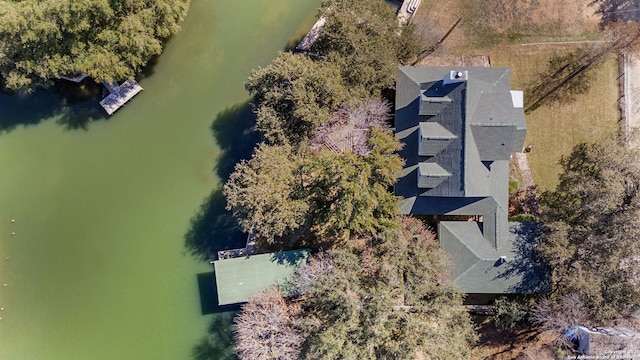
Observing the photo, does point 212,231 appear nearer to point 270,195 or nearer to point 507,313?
point 270,195

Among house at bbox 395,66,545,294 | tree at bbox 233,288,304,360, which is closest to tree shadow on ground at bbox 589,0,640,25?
house at bbox 395,66,545,294

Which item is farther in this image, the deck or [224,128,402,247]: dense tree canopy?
the deck

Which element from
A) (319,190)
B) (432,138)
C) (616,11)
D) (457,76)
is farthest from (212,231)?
(616,11)

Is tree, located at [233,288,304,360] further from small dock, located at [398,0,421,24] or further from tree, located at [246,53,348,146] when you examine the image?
small dock, located at [398,0,421,24]

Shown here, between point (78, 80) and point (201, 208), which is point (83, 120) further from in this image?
point (201, 208)

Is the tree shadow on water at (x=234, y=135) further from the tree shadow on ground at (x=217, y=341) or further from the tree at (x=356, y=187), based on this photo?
the tree shadow on ground at (x=217, y=341)

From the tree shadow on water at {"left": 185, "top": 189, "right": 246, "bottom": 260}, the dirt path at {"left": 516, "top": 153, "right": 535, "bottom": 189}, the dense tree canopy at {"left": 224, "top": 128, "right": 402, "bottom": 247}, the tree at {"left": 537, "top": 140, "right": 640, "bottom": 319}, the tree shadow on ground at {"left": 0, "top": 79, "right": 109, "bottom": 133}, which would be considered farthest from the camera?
the tree shadow on ground at {"left": 0, "top": 79, "right": 109, "bottom": 133}
